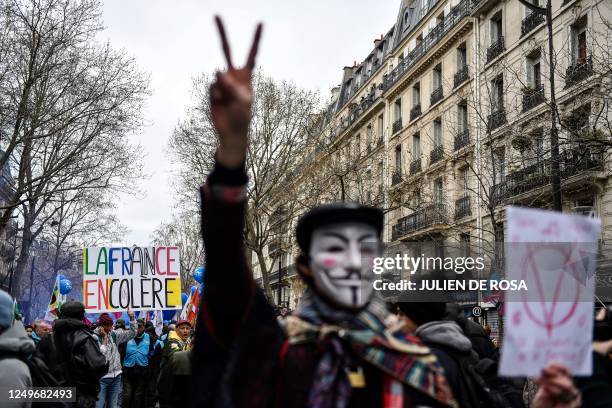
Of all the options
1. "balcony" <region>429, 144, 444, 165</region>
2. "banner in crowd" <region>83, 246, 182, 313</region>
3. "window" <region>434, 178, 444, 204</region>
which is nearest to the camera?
"banner in crowd" <region>83, 246, 182, 313</region>

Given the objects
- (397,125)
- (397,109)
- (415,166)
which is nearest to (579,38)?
(415,166)

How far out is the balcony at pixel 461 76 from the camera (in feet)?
99.9

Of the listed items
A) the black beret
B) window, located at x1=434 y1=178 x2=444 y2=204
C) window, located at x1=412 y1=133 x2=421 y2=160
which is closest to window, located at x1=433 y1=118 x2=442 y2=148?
window, located at x1=412 y1=133 x2=421 y2=160

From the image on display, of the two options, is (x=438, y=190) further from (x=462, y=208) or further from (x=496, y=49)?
(x=496, y=49)

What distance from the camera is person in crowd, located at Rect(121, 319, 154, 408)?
1257 centimetres

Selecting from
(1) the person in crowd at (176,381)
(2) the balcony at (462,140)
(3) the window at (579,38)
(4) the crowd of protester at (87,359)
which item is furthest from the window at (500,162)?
(1) the person in crowd at (176,381)

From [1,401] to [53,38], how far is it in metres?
17.0

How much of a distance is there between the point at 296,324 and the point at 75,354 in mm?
5581

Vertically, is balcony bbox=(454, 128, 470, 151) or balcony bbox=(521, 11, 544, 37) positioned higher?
balcony bbox=(521, 11, 544, 37)

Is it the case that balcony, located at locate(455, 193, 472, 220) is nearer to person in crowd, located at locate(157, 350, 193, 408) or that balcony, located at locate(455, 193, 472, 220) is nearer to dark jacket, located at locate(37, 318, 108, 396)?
dark jacket, located at locate(37, 318, 108, 396)

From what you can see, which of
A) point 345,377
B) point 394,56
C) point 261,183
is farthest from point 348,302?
point 394,56

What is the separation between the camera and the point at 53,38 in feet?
63.0

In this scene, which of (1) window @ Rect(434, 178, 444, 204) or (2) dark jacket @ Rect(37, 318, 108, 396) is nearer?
(2) dark jacket @ Rect(37, 318, 108, 396)

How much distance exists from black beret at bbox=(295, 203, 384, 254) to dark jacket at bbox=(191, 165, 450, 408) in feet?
1.08
